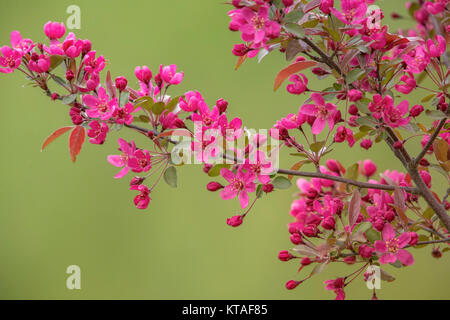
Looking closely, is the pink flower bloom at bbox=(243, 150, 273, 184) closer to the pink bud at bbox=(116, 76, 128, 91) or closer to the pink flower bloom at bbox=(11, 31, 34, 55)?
the pink bud at bbox=(116, 76, 128, 91)

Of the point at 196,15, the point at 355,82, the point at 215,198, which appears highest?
the point at 196,15

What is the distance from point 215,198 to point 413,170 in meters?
1.48

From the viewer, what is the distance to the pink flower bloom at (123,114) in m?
0.78

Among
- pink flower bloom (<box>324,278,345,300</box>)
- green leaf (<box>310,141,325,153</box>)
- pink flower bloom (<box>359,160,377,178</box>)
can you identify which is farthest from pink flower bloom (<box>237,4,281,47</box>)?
pink flower bloom (<box>359,160,377,178</box>)

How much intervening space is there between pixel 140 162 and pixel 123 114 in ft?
0.27

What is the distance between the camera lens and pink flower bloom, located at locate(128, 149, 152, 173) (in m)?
0.80

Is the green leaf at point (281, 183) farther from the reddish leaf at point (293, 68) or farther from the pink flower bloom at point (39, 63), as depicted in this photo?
A: the pink flower bloom at point (39, 63)

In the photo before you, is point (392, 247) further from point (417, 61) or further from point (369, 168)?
point (369, 168)

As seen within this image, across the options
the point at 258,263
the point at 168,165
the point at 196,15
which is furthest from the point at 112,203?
the point at 168,165

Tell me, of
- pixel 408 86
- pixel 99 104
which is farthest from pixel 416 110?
pixel 99 104

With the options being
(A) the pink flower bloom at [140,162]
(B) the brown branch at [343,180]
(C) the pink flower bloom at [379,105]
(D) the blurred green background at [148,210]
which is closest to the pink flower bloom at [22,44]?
(A) the pink flower bloom at [140,162]

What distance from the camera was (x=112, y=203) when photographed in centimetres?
230

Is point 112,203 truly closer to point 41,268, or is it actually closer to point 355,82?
point 41,268

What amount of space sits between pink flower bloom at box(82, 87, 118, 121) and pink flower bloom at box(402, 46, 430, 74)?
0.48 m
